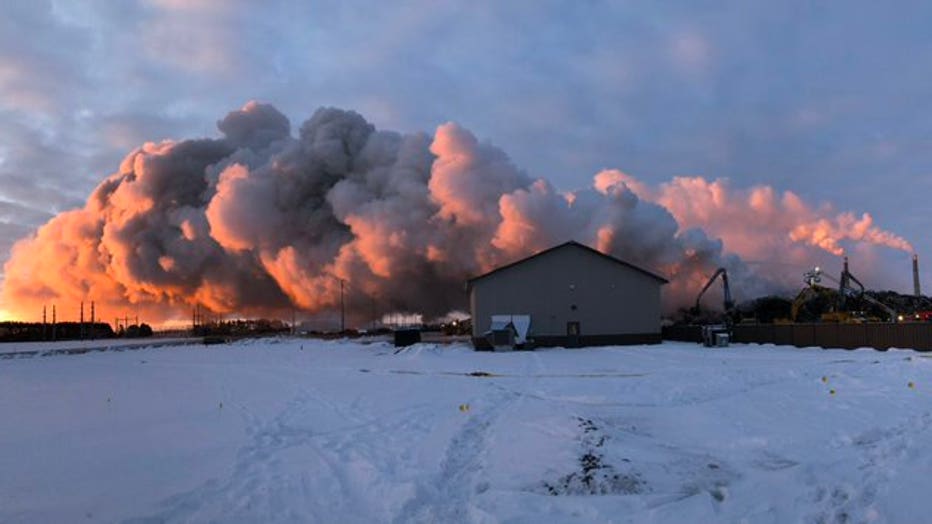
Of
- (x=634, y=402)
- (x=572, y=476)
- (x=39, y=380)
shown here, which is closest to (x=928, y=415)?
(x=634, y=402)

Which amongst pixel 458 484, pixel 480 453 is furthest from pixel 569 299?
pixel 458 484

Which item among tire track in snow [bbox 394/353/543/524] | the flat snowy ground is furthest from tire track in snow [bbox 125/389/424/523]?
tire track in snow [bbox 394/353/543/524]

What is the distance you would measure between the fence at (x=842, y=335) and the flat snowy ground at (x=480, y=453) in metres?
20.5

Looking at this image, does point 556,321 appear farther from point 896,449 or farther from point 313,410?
point 896,449

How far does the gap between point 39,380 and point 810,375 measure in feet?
98.7

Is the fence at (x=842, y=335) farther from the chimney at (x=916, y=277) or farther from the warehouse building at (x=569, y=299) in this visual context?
the chimney at (x=916, y=277)

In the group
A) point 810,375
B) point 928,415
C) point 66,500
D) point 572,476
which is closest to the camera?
point 66,500

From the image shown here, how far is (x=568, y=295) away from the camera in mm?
51438

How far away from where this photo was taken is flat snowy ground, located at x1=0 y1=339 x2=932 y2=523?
24.8 feet

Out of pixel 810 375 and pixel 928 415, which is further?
pixel 810 375

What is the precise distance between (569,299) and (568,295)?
0.32 m

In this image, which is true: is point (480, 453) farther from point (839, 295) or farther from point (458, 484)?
point (839, 295)

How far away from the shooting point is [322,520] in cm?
732

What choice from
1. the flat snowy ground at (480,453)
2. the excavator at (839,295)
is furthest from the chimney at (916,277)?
the flat snowy ground at (480,453)
